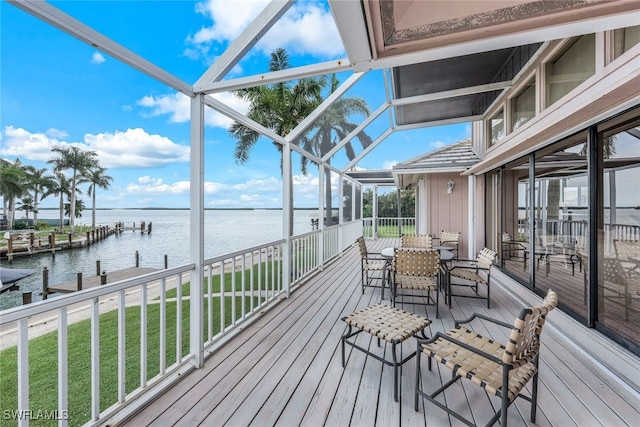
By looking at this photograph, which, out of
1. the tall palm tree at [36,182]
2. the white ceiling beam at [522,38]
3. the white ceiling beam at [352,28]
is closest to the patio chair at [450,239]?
the white ceiling beam at [522,38]

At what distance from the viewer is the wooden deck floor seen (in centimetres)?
193

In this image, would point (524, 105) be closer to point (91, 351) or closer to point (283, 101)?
point (283, 101)

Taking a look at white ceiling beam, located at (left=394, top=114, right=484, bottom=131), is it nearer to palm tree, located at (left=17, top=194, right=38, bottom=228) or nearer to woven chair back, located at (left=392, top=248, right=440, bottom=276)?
woven chair back, located at (left=392, top=248, right=440, bottom=276)

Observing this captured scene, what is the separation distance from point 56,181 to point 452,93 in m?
5.92

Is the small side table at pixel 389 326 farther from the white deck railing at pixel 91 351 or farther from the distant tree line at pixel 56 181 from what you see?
the distant tree line at pixel 56 181

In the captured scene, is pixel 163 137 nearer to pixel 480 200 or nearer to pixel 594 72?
pixel 594 72

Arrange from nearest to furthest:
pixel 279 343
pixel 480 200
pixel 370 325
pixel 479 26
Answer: pixel 479 26
pixel 370 325
pixel 279 343
pixel 480 200

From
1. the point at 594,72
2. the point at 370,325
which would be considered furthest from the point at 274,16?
the point at 594,72

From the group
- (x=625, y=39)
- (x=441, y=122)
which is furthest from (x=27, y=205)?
(x=441, y=122)

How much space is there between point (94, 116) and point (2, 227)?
205 cm

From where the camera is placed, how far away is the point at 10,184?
6.68 feet

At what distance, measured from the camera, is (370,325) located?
244 centimetres

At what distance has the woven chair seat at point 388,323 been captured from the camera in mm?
2256

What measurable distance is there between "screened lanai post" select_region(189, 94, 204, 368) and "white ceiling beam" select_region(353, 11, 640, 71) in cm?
156
